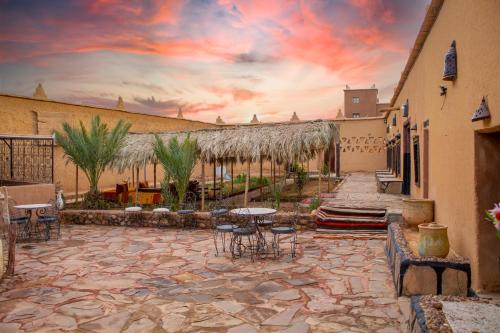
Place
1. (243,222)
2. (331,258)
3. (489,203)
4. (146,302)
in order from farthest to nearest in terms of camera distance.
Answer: (243,222) < (331,258) < (146,302) < (489,203)

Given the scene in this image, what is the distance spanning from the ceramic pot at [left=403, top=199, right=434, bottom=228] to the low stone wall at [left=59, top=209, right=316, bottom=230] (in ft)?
9.80

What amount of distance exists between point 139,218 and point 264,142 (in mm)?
4516

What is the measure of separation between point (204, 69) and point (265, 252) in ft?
49.1

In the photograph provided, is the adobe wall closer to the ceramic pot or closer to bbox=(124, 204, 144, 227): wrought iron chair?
the ceramic pot

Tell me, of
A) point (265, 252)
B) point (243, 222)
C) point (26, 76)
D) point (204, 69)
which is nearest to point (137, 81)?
point (204, 69)

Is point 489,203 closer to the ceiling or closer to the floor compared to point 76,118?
closer to the floor

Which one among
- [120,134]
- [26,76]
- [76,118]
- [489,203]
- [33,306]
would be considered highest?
[26,76]

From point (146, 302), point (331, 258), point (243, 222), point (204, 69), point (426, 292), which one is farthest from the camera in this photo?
point (204, 69)

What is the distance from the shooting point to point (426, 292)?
519cm

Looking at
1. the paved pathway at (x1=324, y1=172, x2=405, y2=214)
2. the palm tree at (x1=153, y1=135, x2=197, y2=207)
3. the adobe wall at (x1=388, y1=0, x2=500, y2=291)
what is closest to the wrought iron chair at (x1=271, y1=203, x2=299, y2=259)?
the paved pathway at (x1=324, y1=172, x2=405, y2=214)

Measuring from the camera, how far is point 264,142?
43.4 ft

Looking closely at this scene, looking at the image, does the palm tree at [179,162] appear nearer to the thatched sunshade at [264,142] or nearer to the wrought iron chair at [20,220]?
the thatched sunshade at [264,142]

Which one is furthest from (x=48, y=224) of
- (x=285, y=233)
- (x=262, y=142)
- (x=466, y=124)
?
(x=466, y=124)

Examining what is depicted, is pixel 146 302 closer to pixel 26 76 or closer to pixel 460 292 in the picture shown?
pixel 460 292
